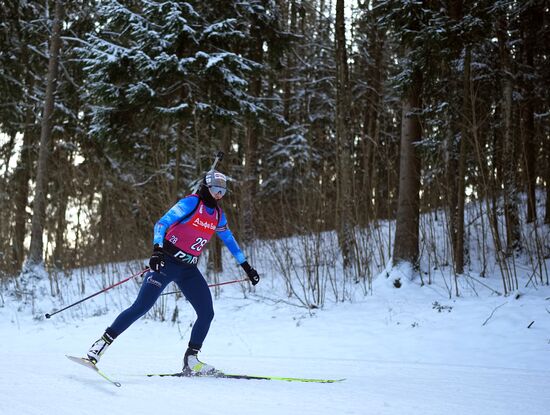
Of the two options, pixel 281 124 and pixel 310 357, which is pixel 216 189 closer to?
pixel 310 357

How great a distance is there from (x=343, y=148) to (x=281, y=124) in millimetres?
2649

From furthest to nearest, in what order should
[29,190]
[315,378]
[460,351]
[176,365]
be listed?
[29,190], [460,351], [176,365], [315,378]

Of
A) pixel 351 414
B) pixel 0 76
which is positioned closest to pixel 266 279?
pixel 351 414

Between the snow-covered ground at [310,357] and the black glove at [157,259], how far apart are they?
106cm

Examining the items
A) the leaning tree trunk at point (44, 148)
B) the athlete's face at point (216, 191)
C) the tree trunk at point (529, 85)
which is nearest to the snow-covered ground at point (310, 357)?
the athlete's face at point (216, 191)

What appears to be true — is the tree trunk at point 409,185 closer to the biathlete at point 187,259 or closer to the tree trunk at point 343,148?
the tree trunk at point 343,148

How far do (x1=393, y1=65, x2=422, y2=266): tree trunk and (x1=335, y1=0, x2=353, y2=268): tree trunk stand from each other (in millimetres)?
997

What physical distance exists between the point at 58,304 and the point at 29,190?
8508 mm

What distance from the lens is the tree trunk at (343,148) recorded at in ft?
35.0

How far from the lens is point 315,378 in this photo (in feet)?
17.6

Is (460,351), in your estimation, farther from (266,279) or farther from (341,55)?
(341,55)

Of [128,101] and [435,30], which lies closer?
[435,30]

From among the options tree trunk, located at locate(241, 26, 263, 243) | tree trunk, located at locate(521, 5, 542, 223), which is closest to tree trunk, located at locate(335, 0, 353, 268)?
tree trunk, located at locate(241, 26, 263, 243)

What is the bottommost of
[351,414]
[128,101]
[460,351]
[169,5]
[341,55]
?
[460,351]
